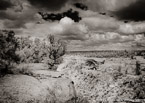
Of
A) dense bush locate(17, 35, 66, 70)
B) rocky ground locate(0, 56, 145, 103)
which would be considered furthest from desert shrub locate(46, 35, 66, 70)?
rocky ground locate(0, 56, 145, 103)

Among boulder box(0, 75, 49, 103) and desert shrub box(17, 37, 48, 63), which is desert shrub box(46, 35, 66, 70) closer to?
desert shrub box(17, 37, 48, 63)

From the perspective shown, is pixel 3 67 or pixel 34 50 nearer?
pixel 3 67

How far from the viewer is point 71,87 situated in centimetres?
556

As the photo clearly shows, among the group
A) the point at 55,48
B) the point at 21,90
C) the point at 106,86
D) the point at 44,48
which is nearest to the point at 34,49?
the point at 44,48

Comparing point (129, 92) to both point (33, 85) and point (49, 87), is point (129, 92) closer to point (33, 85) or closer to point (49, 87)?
point (49, 87)

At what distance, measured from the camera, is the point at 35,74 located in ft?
18.4

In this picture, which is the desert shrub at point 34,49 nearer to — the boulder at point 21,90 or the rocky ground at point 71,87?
the rocky ground at point 71,87

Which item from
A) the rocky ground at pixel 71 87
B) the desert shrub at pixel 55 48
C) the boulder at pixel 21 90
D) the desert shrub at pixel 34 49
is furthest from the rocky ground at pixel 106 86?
the desert shrub at pixel 55 48

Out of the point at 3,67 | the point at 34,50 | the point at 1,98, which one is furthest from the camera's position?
the point at 34,50

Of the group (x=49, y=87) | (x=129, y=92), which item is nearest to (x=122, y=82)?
(x=129, y=92)

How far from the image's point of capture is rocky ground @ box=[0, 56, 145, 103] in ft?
14.5

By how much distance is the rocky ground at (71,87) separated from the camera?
443 centimetres

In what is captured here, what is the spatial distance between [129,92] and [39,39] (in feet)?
95.9

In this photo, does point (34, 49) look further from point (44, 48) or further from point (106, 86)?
point (106, 86)
